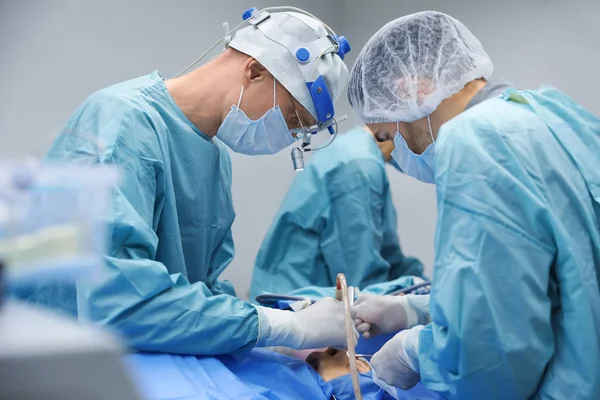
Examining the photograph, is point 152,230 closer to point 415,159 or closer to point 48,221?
point 415,159

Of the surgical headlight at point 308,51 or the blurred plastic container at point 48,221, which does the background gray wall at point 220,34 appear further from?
the blurred plastic container at point 48,221

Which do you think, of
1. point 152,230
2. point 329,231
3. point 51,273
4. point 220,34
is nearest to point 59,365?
point 51,273

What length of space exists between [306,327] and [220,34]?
1.92 m

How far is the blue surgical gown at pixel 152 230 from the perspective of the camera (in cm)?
157

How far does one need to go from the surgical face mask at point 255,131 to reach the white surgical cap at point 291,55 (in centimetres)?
5

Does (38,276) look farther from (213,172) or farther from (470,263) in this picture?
(213,172)

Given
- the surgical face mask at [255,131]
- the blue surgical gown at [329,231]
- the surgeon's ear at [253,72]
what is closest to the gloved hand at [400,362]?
the surgical face mask at [255,131]

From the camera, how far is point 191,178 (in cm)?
199

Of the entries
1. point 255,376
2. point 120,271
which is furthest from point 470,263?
point 120,271

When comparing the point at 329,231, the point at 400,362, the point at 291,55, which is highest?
the point at 291,55

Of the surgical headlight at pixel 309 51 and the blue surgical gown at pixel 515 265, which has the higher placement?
the surgical headlight at pixel 309 51

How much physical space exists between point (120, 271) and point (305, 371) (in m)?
0.60

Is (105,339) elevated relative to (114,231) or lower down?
elevated

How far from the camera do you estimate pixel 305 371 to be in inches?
70.6
